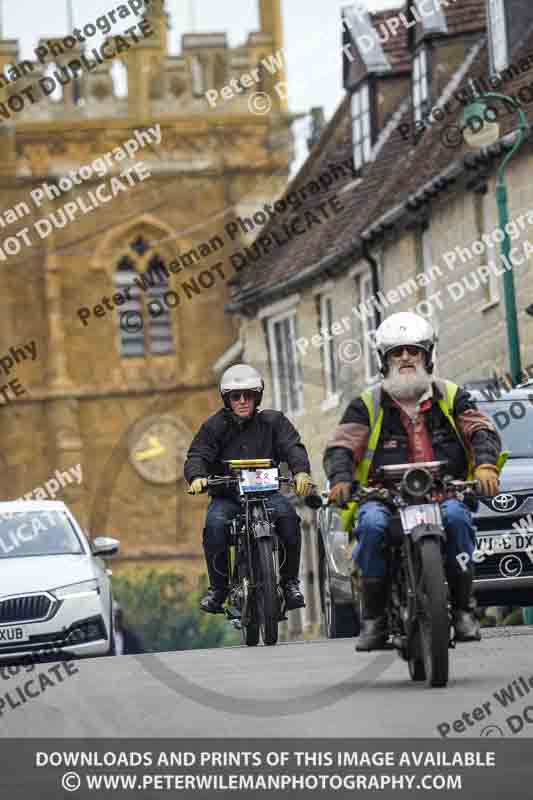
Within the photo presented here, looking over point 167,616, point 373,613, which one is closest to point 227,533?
point 373,613

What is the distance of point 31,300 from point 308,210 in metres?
24.9

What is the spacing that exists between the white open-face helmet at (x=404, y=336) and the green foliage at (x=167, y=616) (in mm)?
46761

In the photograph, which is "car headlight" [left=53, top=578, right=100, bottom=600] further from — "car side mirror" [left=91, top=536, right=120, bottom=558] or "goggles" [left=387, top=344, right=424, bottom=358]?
"goggles" [left=387, top=344, right=424, bottom=358]

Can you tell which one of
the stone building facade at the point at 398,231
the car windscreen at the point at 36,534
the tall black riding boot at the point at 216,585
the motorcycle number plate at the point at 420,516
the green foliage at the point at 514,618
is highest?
the stone building facade at the point at 398,231

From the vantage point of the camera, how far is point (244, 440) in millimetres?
17469

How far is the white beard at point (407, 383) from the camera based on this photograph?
1288cm

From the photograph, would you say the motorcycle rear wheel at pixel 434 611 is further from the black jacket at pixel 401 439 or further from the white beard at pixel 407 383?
the white beard at pixel 407 383

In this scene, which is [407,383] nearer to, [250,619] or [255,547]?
[255,547]

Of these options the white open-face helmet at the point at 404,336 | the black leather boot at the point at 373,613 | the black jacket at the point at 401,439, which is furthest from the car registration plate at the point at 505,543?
the white open-face helmet at the point at 404,336

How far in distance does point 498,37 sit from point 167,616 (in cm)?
2985

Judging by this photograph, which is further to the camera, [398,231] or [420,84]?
[420,84]

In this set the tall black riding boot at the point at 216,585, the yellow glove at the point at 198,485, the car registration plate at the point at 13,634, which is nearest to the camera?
the yellow glove at the point at 198,485

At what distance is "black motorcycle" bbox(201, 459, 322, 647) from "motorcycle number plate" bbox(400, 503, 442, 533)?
14.7ft
